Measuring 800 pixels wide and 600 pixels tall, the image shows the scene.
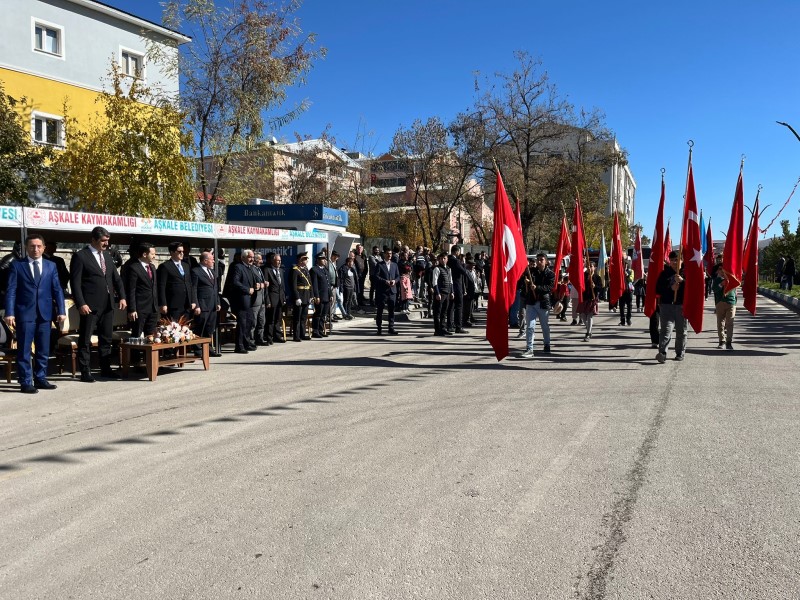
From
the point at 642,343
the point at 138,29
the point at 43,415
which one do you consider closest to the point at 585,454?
the point at 43,415

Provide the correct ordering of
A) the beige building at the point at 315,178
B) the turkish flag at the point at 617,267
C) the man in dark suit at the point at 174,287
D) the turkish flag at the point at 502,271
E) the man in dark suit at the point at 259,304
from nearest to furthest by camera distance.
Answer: the turkish flag at the point at 502,271 < the man in dark suit at the point at 174,287 < the man in dark suit at the point at 259,304 < the turkish flag at the point at 617,267 < the beige building at the point at 315,178

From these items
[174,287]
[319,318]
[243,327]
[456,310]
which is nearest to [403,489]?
[174,287]

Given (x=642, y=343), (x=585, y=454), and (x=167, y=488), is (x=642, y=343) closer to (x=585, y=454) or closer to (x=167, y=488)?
(x=585, y=454)

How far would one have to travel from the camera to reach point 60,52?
2755cm

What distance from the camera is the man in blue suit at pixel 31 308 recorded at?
8633mm

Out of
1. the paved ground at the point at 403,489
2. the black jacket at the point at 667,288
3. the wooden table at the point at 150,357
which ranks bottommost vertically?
the paved ground at the point at 403,489

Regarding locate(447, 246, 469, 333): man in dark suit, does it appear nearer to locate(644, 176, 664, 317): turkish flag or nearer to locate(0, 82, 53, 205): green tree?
locate(644, 176, 664, 317): turkish flag

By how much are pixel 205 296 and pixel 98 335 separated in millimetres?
2257

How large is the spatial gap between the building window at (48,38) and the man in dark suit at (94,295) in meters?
21.2

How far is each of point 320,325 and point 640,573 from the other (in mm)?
12913

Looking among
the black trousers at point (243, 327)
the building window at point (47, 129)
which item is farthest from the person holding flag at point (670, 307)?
the building window at point (47, 129)

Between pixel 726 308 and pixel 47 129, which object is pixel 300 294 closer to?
pixel 726 308

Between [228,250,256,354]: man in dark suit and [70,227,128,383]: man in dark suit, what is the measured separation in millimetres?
2931

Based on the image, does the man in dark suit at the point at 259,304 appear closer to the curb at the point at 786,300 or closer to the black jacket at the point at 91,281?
the black jacket at the point at 91,281
